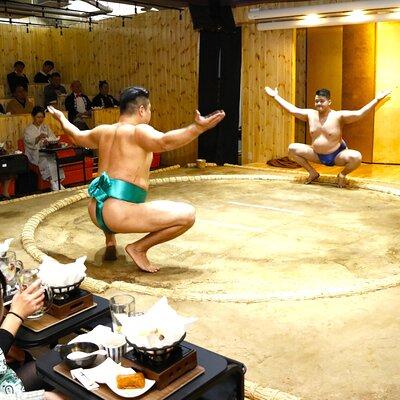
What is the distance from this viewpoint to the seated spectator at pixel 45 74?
9445 millimetres

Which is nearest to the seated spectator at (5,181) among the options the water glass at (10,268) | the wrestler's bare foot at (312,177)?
the wrestler's bare foot at (312,177)

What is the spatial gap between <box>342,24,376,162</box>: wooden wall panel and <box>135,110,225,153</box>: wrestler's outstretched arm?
→ 484 cm

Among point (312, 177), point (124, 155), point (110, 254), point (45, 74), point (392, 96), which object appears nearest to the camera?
point (124, 155)

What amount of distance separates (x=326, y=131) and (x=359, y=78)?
6.47ft

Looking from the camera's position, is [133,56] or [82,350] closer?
[82,350]

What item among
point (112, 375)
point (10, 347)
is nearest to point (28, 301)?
point (10, 347)

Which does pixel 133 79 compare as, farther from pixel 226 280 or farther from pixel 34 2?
pixel 226 280

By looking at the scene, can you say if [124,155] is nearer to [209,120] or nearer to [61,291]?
[209,120]

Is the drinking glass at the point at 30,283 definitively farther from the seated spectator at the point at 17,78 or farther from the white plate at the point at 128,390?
the seated spectator at the point at 17,78

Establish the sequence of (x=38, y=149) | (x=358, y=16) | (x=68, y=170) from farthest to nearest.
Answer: (x=68, y=170) → (x=38, y=149) → (x=358, y=16)

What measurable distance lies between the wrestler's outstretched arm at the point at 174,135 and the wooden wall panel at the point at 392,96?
15.7 ft

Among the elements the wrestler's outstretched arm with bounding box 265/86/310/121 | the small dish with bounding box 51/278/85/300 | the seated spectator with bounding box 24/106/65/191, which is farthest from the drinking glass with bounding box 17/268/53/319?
the seated spectator with bounding box 24/106/65/191

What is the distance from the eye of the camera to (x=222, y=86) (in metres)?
7.46

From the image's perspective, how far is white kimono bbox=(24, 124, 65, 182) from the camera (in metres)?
6.49
